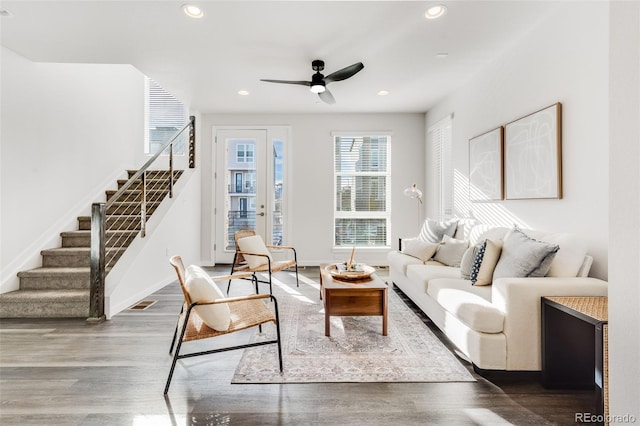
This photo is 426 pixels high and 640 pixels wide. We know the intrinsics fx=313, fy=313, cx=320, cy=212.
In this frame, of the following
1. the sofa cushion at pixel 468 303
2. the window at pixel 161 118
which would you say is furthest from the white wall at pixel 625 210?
the window at pixel 161 118

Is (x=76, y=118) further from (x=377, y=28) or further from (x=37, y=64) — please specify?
(x=377, y=28)

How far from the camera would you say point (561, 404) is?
1.78m

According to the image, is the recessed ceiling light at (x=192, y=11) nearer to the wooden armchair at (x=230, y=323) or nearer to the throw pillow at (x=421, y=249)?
the wooden armchair at (x=230, y=323)

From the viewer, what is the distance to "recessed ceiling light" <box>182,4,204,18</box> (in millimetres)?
2545

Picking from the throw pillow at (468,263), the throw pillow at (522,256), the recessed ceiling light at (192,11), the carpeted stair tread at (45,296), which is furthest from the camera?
the carpeted stair tread at (45,296)

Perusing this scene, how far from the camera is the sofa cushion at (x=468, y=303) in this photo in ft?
→ 6.53

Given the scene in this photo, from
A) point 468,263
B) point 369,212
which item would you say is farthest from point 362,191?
point 468,263

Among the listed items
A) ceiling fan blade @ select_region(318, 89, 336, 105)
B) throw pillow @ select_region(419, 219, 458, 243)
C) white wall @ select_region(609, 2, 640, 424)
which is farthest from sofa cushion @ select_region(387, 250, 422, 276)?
white wall @ select_region(609, 2, 640, 424)

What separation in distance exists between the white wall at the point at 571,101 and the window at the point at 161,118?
537 cm

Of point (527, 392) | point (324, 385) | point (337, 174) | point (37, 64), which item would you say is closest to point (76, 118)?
point (37, 64)

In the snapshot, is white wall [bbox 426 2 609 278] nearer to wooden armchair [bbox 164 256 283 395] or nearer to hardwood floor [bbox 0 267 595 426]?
hardwood floor [bbox 0 267 595 426]

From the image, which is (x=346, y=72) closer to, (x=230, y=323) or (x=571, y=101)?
(x=571, y=101)

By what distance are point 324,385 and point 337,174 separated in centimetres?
423

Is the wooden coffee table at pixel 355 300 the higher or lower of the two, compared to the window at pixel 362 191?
lower
